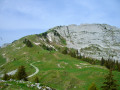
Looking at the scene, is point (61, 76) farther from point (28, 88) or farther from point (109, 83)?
point (28, 88)

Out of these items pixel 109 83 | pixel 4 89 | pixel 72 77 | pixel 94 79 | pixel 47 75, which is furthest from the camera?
pixel 47 75

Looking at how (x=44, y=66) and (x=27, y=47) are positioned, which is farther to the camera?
(x=27, y=47)

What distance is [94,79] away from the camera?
1720 inches

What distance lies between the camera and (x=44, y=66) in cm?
6956

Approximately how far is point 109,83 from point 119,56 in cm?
19635

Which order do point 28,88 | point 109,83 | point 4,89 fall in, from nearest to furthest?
point 4,89
point 28,88
point 109,83

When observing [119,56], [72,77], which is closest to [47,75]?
[72,77]

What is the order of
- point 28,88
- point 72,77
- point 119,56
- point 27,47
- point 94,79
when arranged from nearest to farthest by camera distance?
point 28,88 < point 94,79 < point 72,77 < point 27,47 < point 119,56

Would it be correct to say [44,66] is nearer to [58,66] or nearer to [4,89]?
[58,66]

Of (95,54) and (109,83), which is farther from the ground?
(109,83)

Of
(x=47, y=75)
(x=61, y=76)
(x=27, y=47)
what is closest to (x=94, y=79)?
(x=61, y=76)

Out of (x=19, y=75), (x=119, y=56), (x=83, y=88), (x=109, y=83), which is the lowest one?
(x=119, y=56)

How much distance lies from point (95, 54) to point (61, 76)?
16072cm

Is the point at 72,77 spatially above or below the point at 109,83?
below
